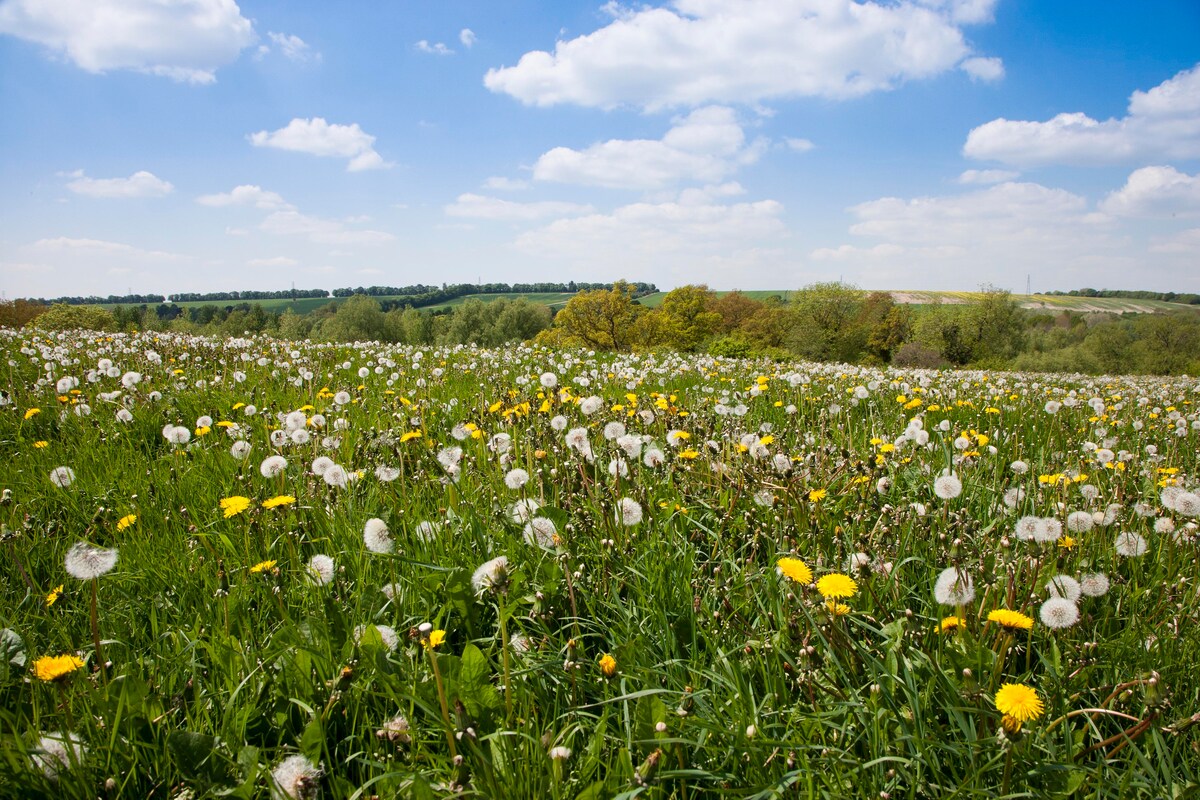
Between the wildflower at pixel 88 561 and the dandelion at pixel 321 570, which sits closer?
the wildflower at pixel 88 561

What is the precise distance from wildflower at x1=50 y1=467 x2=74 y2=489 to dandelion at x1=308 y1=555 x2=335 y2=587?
206 centimetres

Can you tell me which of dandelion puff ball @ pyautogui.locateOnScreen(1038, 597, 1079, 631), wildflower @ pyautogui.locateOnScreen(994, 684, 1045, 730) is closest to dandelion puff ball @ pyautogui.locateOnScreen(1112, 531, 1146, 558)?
dandelion puff ball @ pyautogui.locateOnScreen(1038, 597, 1079, 631)

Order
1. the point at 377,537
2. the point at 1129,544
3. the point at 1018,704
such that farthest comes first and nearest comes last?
the point at 1129,544, the point at 377,537, the point at 1018,704

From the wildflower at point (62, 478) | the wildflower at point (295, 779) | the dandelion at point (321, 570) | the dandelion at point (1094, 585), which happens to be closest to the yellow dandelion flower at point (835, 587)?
the dandelion at point (1094, 585)

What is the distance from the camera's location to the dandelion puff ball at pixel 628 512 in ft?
7.90

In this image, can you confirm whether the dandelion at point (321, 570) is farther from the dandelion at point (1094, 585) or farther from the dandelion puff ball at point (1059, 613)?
the dandelion at point (1094, 585)

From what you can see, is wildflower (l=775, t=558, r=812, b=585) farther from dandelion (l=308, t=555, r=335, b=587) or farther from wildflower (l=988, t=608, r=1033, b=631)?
dandelion (l=308, t=555, r=335, b=587)

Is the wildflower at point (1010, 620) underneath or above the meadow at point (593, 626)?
above

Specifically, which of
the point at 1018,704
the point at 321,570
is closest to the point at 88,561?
the point at 321,570

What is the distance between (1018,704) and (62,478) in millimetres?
4191

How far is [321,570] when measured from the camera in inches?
81.9

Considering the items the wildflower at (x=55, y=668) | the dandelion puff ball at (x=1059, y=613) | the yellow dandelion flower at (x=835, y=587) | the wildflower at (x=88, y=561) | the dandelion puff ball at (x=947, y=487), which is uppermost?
the dandelion puff ball at (x=947, y=487)

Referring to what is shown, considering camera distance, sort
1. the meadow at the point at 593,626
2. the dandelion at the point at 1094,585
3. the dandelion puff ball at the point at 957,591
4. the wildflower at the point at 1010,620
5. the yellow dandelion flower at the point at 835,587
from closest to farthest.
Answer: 1. the meadow at the point at 593,626
2. the wildflower at the point at 1010,620
3. the yellow dandelion flower at the point at 835,587
4. the dandelion puff ball at the point at 957,591
5. the dandelion at the point at 1094,585

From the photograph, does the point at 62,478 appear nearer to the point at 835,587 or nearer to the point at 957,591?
the point at 835,587
